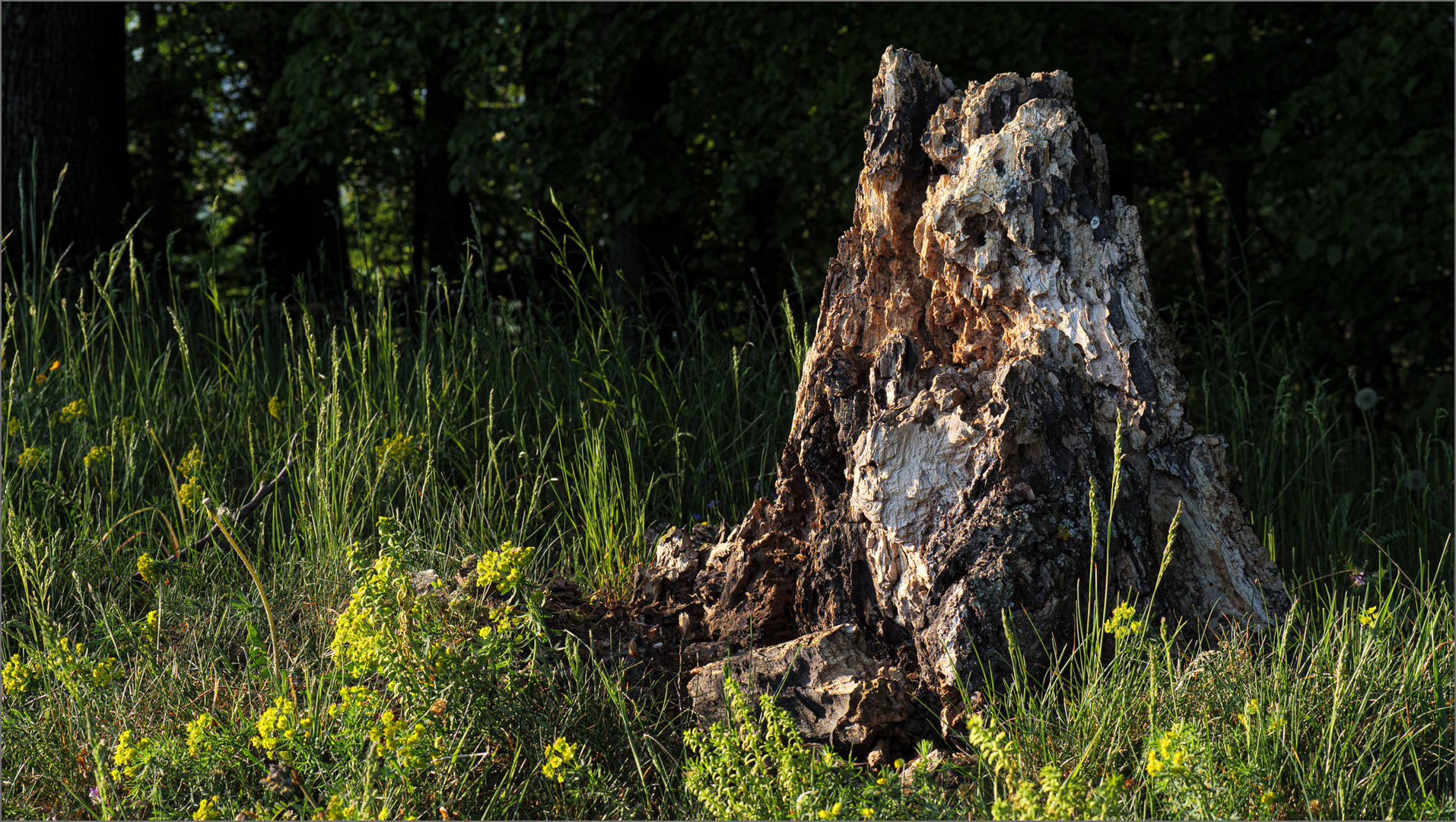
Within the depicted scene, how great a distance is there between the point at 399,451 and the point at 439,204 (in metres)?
7.57

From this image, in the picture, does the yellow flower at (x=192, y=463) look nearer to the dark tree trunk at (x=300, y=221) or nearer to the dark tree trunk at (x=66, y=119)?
the dark tree trunk at (x=66, y=119)

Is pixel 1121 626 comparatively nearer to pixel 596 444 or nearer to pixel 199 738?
pixel 596 444

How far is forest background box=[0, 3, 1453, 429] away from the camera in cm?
569

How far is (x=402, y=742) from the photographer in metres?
1.89

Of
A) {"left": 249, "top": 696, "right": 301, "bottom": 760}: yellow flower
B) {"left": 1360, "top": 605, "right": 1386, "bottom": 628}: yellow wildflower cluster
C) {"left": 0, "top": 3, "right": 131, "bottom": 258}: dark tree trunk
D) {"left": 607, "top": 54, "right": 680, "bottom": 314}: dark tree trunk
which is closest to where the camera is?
{"left": 249, "top": 696, "right": 301, "bottom": 760}: yellow flower

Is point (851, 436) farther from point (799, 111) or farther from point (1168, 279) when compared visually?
point (1168, 279)

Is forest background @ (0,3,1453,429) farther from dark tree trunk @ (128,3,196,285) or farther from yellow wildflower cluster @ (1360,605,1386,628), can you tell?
dark tree trunk @ (128,3,196,285)

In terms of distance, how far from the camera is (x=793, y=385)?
3.98 meters

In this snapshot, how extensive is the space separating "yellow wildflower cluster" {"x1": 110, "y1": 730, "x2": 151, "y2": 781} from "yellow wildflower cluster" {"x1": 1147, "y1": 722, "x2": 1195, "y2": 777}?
5.99ft

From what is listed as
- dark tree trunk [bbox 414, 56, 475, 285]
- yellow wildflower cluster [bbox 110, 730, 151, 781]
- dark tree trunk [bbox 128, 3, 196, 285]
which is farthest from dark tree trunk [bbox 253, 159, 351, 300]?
yellow wildflower cluster [bbox 110, 730, 151, 781]

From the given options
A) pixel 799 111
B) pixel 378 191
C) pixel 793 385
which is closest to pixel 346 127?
pixel 799 111

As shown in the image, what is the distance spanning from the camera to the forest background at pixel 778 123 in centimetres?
569

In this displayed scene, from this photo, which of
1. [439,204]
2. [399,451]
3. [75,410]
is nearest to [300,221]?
[439,204]

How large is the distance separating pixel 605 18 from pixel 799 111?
1.51m
